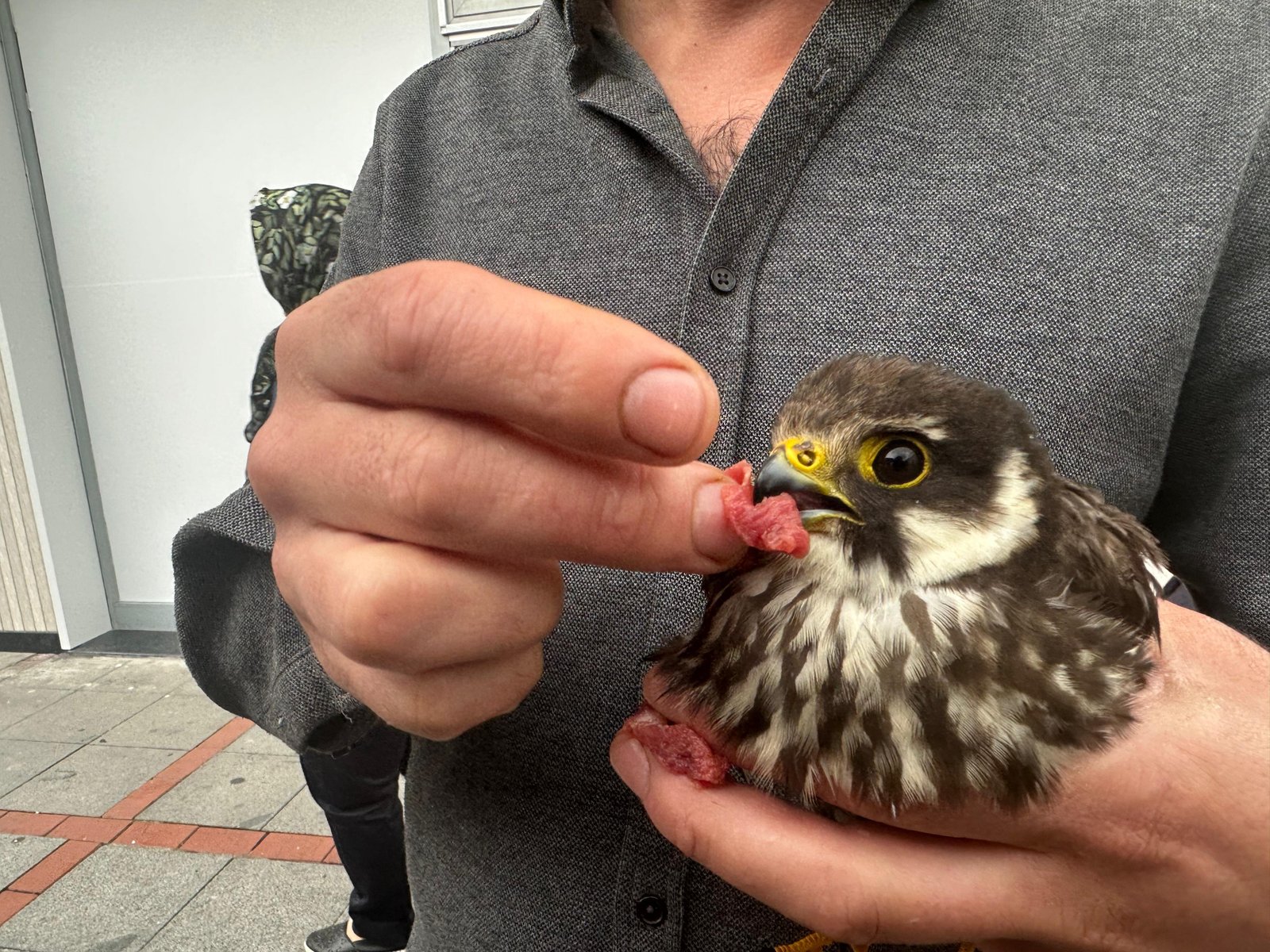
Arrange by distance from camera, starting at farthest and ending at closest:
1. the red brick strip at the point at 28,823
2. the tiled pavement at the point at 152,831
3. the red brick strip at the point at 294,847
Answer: the red brick strip at the point at 28,823
the red brick strip at the point at 294,847
the tiled pavement at the point at 152,831

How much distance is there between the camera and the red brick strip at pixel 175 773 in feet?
14.5

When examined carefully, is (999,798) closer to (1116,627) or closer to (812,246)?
(1116,627)

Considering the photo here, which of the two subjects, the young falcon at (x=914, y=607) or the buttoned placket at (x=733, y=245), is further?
the buttoned placket at (x=733, y=245)

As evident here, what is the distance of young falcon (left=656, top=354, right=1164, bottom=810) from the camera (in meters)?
1.02

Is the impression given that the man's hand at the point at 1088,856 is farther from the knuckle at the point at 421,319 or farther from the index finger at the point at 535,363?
the knuckle at the point at 421,319

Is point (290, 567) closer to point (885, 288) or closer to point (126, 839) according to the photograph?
point (885, 288)

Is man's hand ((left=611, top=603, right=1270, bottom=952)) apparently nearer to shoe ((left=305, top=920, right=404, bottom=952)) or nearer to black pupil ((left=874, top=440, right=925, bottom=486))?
black pupil ((left=874, top=440, right=925, bottom=486))

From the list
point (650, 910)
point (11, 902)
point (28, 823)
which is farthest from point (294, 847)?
point (650, 910)

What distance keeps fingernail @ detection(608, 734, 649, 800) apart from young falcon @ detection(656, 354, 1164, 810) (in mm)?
94

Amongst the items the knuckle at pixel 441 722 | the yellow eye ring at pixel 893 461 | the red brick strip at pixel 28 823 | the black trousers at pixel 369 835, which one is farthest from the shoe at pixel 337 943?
the yellow eye ring at pixel 893 461

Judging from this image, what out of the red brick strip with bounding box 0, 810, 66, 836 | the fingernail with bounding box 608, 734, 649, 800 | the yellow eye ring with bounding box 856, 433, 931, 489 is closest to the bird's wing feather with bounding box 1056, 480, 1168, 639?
the yellow eye ring with bounding box 856, 433, 931, 489

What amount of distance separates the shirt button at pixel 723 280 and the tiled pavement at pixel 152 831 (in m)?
3.65

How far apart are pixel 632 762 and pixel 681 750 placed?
7cm

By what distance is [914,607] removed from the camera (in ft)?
3.67
